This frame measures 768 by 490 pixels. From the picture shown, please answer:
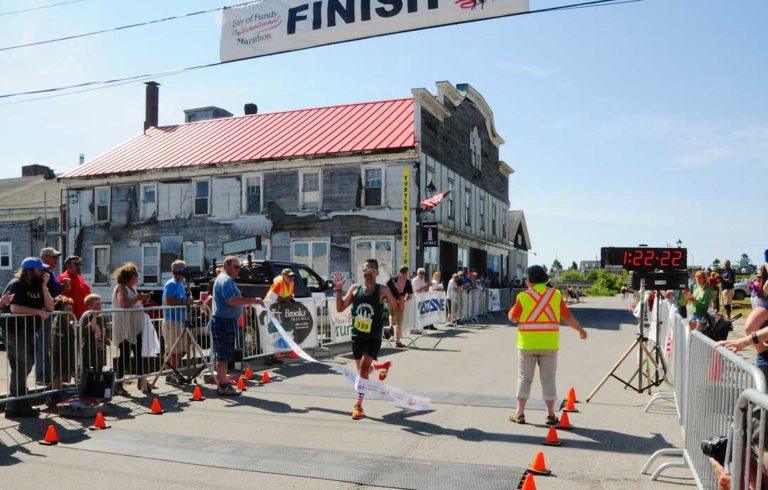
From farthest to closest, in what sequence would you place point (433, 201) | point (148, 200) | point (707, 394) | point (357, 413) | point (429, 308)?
point (148, 200), point (433, 201), point (429, 308), point (357, 413), point (707, 394)

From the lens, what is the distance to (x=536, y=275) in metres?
8.12

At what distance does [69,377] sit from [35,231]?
33.2 metres

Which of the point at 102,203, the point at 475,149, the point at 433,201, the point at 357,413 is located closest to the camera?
the point at 357,413

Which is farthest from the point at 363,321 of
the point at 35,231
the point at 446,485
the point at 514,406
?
the point at 35,231

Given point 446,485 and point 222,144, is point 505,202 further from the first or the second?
point 446,485

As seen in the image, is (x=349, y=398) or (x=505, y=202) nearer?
(x=349, y=398)

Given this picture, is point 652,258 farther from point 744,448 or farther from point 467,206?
point 467,206

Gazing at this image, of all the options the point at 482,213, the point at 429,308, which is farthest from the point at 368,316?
the point at 482,213

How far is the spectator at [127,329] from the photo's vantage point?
32.3ft

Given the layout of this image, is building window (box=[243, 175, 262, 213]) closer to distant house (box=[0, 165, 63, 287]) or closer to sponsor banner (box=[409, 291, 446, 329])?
sponsor banner (box=[409, 291, 446, 329])

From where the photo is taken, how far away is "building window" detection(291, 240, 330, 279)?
95.5 ft

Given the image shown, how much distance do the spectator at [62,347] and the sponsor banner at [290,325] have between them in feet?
13.2

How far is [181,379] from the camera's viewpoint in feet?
35.1

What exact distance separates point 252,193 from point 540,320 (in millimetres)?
24144
